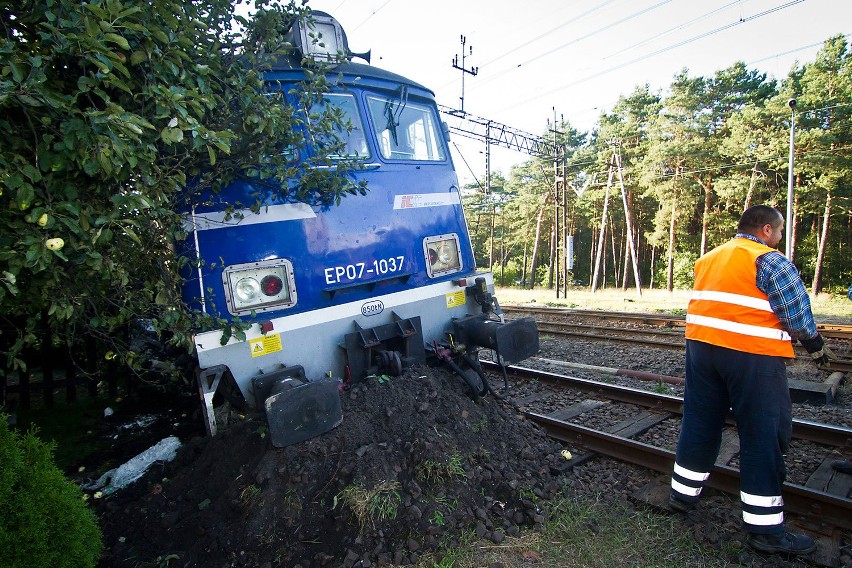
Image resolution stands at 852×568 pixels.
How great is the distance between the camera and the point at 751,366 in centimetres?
307

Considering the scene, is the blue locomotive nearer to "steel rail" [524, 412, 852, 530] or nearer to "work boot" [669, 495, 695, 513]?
"steel rail" [524, 412, 852, 530]

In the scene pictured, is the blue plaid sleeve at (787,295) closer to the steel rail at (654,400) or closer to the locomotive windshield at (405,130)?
the steel rail at (654,400)

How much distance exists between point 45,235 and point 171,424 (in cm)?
396

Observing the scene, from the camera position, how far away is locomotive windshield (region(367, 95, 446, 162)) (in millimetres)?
4840

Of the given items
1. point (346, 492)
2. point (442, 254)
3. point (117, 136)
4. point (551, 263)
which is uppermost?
point (117, 136)

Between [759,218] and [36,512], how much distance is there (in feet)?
14.7

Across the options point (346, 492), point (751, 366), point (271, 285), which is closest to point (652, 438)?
point (751, 366)

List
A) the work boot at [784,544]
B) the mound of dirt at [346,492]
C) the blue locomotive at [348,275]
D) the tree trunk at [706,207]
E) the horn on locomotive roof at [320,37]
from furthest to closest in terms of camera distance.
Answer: the tree trunk at [706,207] → the horn on locomotive roof at [320,37] → the blue locomotive at [348,275] → the mound of dirt at [346,492] → the work boot at [784,544]

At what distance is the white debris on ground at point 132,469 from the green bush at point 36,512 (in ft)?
4.83

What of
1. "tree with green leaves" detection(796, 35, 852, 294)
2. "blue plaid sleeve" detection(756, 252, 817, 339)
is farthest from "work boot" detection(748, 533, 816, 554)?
"tree with green leaves" detection(796, 35, 852, 294)

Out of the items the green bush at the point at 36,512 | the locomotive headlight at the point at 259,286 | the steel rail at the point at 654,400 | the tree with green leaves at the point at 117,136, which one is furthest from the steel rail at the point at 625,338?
the green bush at the point at 36,512

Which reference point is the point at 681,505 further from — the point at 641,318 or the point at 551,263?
the point at 551,263

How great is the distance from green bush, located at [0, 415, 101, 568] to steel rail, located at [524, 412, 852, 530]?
369cm

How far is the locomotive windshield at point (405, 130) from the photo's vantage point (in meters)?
4.84
